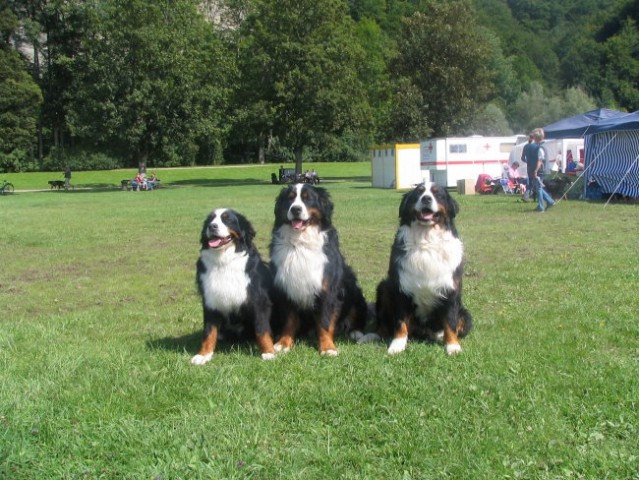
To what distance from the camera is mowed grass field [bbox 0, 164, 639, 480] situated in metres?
3.36

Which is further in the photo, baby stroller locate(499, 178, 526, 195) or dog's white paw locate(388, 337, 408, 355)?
baby stroller locate(499, 178, 526, 195)

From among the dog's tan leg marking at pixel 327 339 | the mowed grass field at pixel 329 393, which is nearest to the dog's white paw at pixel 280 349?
the mowed grass field at pixel 329 393

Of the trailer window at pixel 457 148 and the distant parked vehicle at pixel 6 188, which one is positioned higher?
the trailer window at pixel 457 148

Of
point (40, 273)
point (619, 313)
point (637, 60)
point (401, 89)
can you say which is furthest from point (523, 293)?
point (637, 60)

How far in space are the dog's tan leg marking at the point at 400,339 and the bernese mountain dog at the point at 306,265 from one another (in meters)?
0.48

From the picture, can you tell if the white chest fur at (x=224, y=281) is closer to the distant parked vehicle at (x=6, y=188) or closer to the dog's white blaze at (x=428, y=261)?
the dog's white blaze at (x=428, y=261)

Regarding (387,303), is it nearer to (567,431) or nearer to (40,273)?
(567,431)

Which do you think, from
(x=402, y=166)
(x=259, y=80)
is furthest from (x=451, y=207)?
(x=259, y=80)

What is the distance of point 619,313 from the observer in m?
6.22

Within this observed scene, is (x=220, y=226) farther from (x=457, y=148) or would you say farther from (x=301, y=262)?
(x=457, y=148)

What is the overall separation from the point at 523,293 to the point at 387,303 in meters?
2.53

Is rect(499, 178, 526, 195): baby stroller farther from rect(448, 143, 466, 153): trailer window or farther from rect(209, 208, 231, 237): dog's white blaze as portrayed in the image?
rect(209, 208, 231, 237): dog's white blaze

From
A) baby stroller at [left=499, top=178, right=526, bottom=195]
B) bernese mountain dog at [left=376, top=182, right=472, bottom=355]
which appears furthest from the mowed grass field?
baby stroller at [left=499, top=178, right=526, bottom=195]

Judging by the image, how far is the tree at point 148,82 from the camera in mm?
44219
